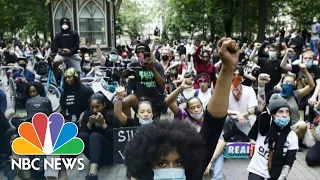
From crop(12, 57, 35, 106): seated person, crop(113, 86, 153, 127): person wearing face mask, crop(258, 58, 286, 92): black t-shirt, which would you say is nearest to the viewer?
crop(113, 86, 153, 127): person wearing face mask

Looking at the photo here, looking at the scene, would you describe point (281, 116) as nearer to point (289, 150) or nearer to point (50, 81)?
point (289, 150)

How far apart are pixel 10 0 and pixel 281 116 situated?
25673 mm

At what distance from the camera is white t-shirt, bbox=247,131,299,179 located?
3.93m

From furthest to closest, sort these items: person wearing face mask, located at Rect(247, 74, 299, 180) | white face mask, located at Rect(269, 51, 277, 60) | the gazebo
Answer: the gazebo → white face mask, located at Rect(269, 51, 277, 60) → person wearing face mask, located at Rect(247, 74, 299, 180)

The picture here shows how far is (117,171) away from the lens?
5.50 m

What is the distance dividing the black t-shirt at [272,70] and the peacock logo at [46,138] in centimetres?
408

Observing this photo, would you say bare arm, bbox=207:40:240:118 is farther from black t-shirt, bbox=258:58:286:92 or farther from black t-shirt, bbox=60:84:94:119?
black t-shirt, bbox=258:58:286:92

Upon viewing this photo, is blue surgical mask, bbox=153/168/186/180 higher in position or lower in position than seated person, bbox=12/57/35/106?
higher

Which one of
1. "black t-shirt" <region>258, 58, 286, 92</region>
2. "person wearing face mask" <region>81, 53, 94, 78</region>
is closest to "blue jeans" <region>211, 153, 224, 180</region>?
"black t-shirt" <region>258, 58, 286, 92</region>

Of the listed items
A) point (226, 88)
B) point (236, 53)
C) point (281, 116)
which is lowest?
point (281, 116)

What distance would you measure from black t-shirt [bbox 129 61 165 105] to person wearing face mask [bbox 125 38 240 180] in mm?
3351

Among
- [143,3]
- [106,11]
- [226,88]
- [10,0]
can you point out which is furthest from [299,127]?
[143,3]

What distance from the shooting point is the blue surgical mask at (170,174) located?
1.85 m

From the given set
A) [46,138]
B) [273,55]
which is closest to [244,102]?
[273,55]
